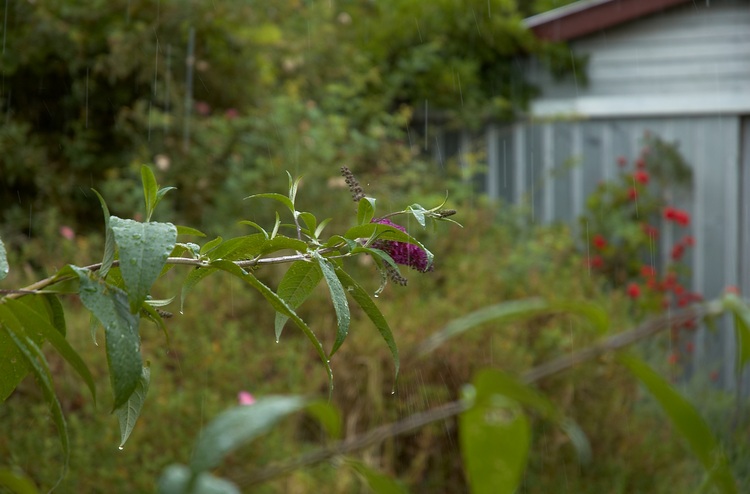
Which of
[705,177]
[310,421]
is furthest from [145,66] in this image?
[705,177]

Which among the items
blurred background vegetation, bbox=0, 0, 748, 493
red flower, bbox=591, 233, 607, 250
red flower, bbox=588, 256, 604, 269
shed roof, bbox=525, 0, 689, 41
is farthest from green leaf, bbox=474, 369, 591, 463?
shed roof, bbox=525, 0, 689, 41

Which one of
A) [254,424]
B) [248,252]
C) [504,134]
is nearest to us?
[254,424]

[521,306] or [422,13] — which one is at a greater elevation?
[422,13]

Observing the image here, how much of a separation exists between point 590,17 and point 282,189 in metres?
2.47

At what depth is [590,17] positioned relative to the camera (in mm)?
5473

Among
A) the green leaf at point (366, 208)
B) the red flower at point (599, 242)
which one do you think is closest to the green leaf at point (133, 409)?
the green leaf at point (366, 208)

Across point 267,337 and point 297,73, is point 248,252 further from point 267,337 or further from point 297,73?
point 297,73

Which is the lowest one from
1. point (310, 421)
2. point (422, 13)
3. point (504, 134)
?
point (310, 421)

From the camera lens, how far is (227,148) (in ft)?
14.6

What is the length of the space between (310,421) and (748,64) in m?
3.69

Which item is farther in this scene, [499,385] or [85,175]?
[85,175]

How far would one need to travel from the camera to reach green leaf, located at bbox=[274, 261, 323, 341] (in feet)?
2.43

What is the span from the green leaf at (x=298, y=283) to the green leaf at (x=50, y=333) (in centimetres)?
22

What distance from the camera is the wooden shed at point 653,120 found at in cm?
522
